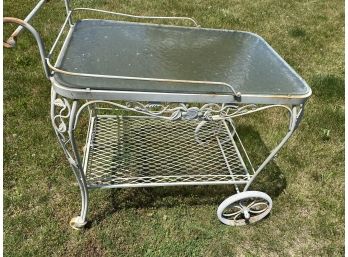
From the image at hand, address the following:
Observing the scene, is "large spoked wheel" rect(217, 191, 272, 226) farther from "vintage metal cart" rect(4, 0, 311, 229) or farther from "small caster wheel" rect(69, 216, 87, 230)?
"small caster wheel" rect(69, 216, 87, 230)

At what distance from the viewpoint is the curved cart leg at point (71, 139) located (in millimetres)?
1792

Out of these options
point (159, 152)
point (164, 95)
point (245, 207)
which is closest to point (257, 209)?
point (245, 207)

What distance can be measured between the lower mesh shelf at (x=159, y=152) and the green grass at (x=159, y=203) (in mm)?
126

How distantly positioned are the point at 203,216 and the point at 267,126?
113 cm

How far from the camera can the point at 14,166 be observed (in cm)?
277

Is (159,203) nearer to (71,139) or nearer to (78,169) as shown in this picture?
(78,169)

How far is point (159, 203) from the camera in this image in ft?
8.64

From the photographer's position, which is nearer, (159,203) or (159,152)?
(159,203)

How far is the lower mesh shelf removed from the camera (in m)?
2.71

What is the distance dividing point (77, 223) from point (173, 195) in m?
0.65

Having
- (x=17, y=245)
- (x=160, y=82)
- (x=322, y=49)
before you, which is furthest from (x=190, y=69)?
(x=322, y=49)

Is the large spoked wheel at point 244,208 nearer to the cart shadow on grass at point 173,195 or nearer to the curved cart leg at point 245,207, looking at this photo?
the curved cart leg at point 245,207

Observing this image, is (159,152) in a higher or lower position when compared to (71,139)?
lower

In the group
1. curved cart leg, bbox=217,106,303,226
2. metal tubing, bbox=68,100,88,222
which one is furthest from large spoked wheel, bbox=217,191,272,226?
metal tubing, bbox=68,100,88,222
